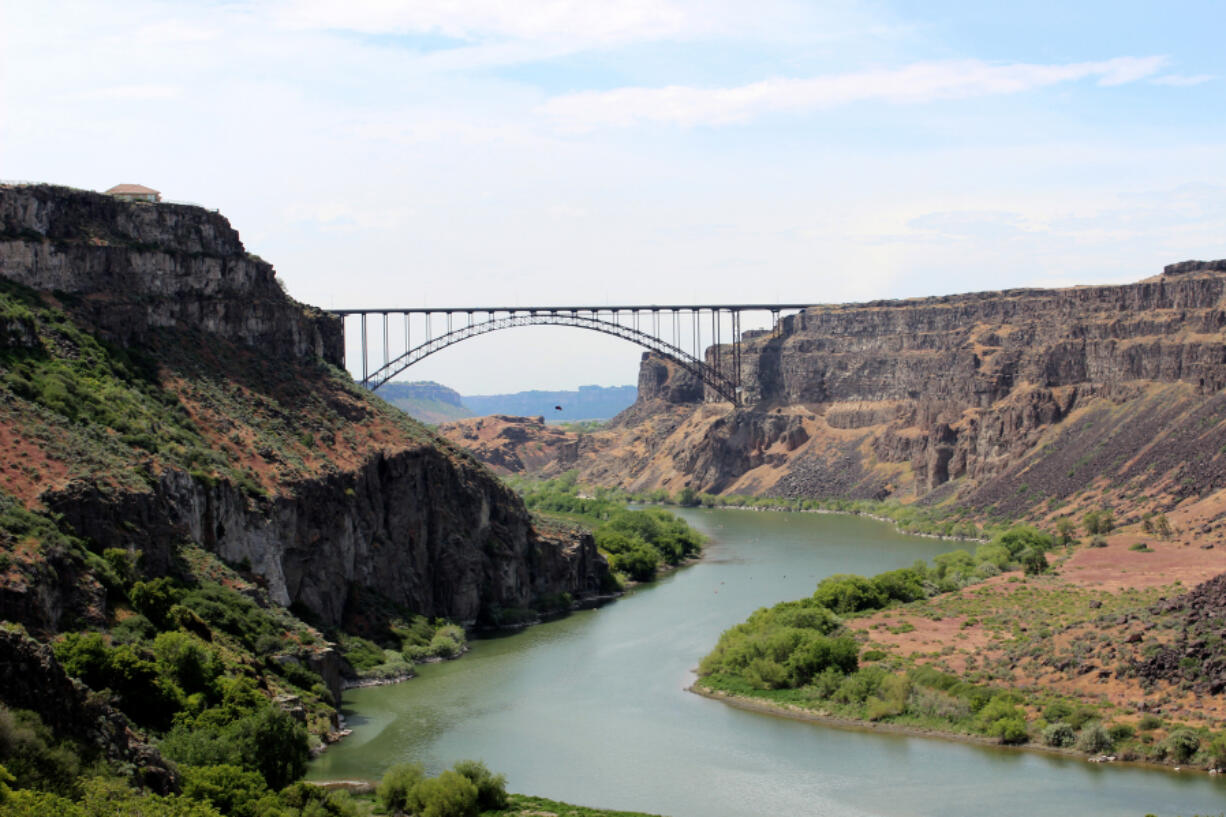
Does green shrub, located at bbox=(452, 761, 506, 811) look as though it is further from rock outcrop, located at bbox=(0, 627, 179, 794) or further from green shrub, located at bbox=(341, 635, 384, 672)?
green shrub, located at bbox=(341, 635, 384, 672)

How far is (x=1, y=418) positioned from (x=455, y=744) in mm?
19346

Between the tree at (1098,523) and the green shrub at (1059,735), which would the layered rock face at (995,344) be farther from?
the green shrub at (1059,735)

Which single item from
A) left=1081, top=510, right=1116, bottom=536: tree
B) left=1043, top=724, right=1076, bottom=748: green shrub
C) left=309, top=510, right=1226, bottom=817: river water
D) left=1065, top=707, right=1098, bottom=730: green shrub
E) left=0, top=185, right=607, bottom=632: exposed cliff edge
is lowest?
left=309, top=510, right=1226, bottom=817: river water

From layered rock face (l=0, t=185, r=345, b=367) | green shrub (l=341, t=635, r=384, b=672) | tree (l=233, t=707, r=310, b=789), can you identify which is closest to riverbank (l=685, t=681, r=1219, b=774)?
green shrub (l=341, t=635, r=384, b=672)

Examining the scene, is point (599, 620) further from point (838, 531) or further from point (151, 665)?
point (838, 531)

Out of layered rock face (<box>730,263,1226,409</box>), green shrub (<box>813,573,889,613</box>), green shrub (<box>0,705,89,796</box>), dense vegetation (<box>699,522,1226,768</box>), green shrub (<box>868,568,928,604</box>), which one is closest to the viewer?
green shrub (<box>0,705,89,796</box>)

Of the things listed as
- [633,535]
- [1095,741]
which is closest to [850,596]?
[1095,741]

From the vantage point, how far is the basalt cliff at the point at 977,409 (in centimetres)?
10956

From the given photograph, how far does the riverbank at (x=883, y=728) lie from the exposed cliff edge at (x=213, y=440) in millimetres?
17902

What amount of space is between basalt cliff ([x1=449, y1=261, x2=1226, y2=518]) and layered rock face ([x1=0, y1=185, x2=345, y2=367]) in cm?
5672

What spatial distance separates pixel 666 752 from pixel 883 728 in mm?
8327

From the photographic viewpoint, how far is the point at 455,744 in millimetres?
48812

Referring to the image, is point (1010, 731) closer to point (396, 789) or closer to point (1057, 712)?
point (1057, 712)

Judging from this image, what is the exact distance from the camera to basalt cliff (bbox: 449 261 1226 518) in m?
110
